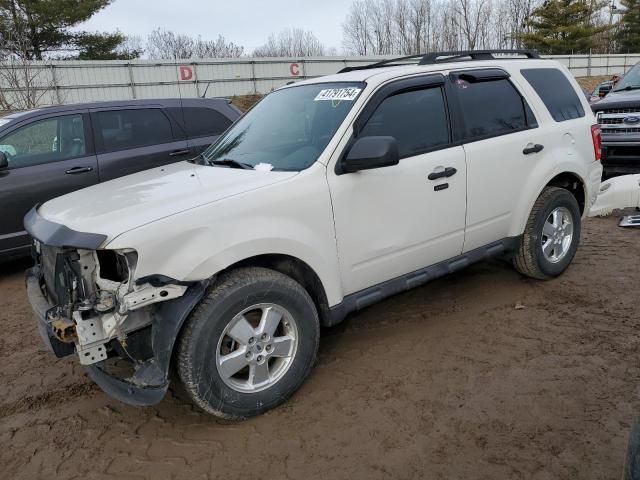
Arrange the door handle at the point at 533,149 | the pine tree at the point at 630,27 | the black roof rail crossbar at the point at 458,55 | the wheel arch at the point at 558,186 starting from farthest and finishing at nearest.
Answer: the pine tree at the point at 630,27, the wheel arch at the point at 558,186, the door handle at the point at 533,149, the black roof rail crossbar at the point at 458,55

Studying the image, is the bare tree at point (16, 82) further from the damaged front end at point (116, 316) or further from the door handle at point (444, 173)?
the door handle at point (444, 173)

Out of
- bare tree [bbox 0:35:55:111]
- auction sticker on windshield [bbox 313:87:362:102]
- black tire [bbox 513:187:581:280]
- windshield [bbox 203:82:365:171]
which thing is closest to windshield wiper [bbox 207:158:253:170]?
windshield [bbox 203:82:365:171]

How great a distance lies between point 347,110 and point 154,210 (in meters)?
1.43

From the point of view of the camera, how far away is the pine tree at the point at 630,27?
156 feet

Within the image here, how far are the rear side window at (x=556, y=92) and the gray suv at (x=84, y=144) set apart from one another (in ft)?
13.3

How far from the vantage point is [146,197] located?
3084mm

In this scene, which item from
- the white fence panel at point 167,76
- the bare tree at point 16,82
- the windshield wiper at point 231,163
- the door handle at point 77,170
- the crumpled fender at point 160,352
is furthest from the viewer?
the white fence panel at point 167,76

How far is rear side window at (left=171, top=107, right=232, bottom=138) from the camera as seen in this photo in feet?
22.6

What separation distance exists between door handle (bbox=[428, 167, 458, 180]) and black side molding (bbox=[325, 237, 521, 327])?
2.17 ft

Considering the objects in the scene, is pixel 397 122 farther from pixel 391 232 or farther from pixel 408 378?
pixel 408 378

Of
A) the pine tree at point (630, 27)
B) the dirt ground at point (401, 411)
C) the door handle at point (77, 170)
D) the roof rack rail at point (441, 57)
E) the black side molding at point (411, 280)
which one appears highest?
the pine tree at point (630, 27)

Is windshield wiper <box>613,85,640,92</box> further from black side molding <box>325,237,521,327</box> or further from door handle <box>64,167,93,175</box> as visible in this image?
door handle <box>64,167,93,175</box>

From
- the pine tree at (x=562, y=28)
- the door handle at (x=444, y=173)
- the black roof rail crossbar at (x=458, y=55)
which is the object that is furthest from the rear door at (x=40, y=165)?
the pine tree at (x=562, y=28)

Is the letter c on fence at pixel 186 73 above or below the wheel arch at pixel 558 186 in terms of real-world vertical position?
above
